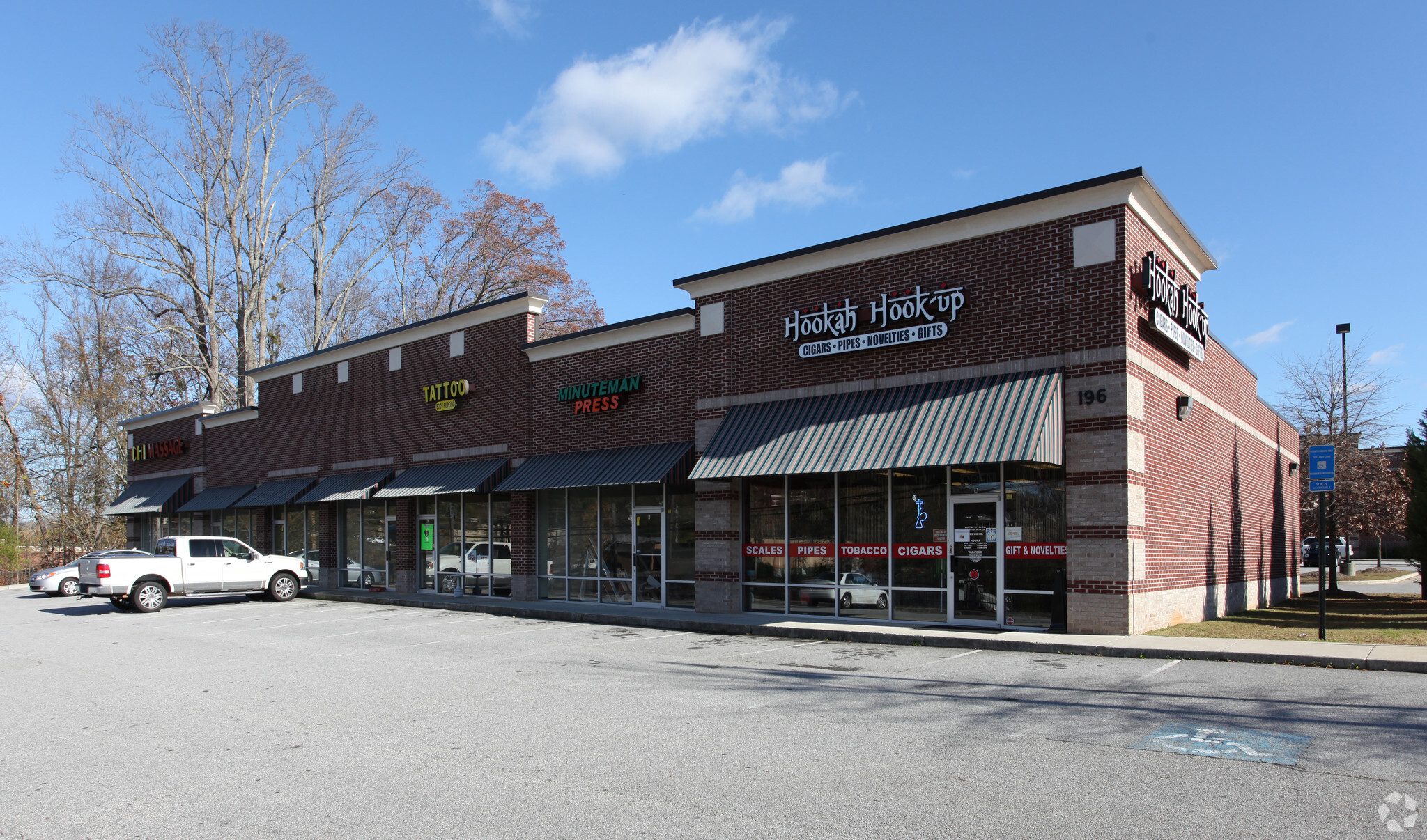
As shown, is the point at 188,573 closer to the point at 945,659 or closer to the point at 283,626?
the point at 283,626

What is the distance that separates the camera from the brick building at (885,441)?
14.6 metres

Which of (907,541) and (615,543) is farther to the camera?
(615,543)

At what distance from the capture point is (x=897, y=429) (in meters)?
15.8

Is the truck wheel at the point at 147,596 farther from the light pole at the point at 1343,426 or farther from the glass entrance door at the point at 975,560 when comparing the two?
the light pole at the point at 1343,426

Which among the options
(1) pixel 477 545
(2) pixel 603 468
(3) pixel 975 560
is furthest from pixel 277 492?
(3) pixel 975 560

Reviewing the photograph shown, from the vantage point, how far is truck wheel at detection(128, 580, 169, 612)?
2369 centimetres

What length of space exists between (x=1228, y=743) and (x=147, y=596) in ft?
82.4

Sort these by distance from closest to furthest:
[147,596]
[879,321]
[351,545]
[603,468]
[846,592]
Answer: [879,321] → [846,592] → [603,468] → [147,596] → [351,545]

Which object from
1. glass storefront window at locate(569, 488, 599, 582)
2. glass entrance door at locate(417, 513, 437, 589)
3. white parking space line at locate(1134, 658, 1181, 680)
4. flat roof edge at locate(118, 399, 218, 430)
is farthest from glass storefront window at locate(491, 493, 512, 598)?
flat roof edge at locate(118, 399, 218, 430)

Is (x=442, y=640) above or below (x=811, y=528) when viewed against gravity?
below

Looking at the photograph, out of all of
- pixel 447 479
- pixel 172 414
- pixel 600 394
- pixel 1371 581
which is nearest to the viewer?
pixel 600 394

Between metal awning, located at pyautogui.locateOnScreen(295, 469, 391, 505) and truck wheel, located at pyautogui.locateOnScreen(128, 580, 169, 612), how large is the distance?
5.28 metres

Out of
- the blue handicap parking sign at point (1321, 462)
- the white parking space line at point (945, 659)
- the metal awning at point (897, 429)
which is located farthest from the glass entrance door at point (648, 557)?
the blue handicap parking sign at point (1321, 462)

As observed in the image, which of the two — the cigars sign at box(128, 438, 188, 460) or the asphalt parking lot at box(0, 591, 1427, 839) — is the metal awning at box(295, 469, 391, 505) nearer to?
the cigars sign at box(128, 438, 188, 460)
